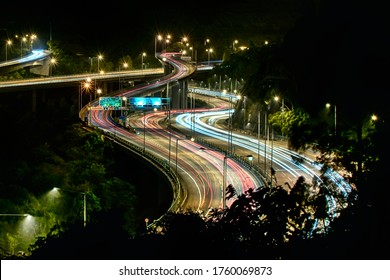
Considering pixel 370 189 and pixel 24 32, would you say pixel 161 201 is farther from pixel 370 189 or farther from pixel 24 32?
pixel 24 32

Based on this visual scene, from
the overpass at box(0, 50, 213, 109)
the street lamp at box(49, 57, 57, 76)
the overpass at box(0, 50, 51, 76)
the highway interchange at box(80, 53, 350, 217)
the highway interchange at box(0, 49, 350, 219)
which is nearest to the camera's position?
the highway interchange at box(80, 53, 350, 217)

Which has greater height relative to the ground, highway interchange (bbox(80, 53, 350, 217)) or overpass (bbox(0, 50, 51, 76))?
overpass (bbox(0, 50, 51, 76))

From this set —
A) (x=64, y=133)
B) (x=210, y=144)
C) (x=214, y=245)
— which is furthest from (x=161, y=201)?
(x=214, y=245)

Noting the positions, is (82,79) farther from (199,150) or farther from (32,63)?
(199,150)

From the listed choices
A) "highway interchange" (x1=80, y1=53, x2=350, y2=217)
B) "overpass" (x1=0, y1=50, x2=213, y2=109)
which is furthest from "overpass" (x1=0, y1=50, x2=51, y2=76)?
"highway interchange" (x1=80, y1=53, x2=350, y2=217)

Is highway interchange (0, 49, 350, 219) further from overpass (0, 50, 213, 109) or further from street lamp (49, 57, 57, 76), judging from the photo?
street lamp (49, 57, 57, 76)

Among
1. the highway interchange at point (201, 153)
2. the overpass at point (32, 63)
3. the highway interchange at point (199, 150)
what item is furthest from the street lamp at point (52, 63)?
the highway interchange at point (201, 153)

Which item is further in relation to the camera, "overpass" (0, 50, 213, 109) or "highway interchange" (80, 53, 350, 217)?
"overpass" (0, 50, 213, 109)

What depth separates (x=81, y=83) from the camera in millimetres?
71188

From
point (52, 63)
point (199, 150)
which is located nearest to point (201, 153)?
point (199, 150)

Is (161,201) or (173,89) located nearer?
(161,201)

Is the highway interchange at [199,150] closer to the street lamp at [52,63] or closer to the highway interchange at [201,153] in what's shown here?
the highway interchange at [201,153]

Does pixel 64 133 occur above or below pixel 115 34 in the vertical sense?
below

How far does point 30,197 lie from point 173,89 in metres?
45.1
